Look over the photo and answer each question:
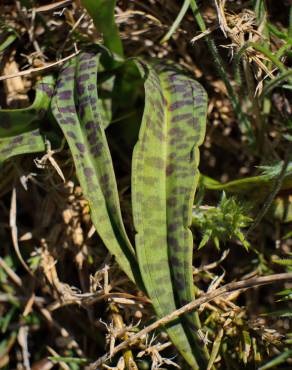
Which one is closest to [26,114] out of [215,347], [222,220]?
[222,220]

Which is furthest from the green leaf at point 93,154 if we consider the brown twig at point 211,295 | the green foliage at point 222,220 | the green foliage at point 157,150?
the green foliage at point 222,220

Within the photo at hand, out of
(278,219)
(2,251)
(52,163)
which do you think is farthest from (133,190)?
(2,251)

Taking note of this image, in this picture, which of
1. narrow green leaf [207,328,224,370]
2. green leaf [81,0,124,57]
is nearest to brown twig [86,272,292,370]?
narrow green leaf [207,328,224,370]

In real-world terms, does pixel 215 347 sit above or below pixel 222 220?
below

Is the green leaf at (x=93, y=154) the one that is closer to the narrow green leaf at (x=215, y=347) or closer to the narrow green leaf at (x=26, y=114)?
the narrow green leaf at (x=26, y=114)

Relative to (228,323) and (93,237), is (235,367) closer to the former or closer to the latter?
(228,323)

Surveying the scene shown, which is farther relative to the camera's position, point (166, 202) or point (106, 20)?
point (106, 20)

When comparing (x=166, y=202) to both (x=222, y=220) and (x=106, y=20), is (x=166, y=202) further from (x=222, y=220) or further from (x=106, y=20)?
(x=106, y=20)
